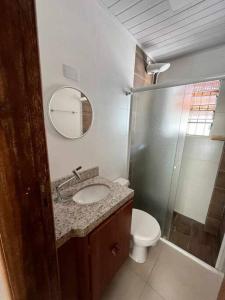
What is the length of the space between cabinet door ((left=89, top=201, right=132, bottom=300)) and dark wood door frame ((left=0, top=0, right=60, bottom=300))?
46 cm

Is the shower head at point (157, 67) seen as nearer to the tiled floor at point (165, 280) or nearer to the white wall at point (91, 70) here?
the white wall at point (91, 70)

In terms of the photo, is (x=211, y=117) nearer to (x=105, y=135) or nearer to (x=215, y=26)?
(x=215, y=26)

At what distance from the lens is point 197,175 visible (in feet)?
6.31

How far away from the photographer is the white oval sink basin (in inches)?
47.7

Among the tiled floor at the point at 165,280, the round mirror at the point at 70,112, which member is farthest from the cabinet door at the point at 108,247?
the round mirror at the point at 70,112

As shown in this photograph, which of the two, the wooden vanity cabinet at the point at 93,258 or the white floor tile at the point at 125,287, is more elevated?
the wooden vanity cabinet at the point at 93,258

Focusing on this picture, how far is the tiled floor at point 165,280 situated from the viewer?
3.85ft

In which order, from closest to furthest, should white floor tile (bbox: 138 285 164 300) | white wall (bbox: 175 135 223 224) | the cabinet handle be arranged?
1. the cabinet handle
2. white floor tile (bbox: 138 285 164 300)
3. white wall (bbox: 175 135 223 224)

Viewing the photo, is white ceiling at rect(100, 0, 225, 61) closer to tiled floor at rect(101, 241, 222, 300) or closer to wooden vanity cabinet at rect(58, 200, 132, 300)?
wooden vanity cabinet at rect(58, 200, 132, 300)

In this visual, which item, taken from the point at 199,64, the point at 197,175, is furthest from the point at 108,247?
the point at 199,64

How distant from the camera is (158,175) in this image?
5.82ft

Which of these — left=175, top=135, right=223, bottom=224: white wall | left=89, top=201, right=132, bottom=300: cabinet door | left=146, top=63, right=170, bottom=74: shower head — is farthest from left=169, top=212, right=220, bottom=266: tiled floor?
left=146, top=63, right=170, bottom=74: shower head

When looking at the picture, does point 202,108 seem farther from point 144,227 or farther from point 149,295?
point 149,295

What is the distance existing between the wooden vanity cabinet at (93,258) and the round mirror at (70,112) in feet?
2.43
